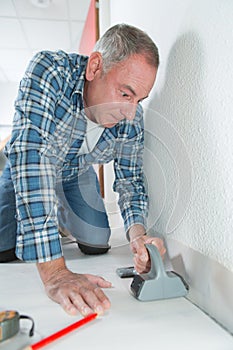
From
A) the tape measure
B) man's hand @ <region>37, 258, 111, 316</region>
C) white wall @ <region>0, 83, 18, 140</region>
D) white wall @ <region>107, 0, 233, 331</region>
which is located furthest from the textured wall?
white wall @ <region>0, 83, 18, 140</region>

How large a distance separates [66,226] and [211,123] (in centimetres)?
59

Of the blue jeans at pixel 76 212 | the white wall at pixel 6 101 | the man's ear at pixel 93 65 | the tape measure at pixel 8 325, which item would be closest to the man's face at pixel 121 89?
the man's ear at pixel 93 65

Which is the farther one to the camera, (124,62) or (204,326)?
(124,62)

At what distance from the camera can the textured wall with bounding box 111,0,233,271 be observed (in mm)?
622

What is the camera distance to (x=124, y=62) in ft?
2.70

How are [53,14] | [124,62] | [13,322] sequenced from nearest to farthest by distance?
[13,322], [124,62], [53,14]

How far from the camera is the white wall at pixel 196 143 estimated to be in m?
0.62

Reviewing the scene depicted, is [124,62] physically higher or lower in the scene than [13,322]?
→ higher

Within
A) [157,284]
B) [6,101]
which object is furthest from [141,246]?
[6,101]

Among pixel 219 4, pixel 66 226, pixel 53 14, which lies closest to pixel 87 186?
pixel 66 226

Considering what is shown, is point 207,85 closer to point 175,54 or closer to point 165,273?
point 175,54

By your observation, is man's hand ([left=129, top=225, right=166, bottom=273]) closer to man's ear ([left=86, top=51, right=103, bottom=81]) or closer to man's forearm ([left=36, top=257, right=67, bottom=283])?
man's forearm ([left=36, top=257, right=67, bottom=283])

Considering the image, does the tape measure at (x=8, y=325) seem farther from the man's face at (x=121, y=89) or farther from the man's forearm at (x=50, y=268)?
the man's face at (x=121, y=89)

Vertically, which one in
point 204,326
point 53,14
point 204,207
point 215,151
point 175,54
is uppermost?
point 53,14
